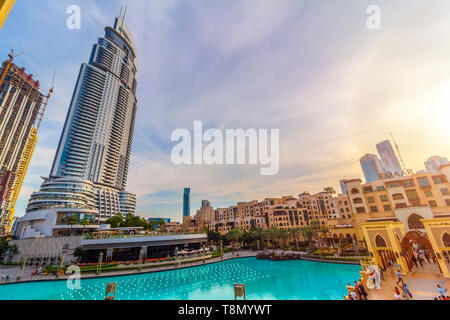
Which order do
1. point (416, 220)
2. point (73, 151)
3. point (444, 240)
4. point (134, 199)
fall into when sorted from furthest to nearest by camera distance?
point (134, 199), point (73, 151), point (416, 220), point (444, 240)

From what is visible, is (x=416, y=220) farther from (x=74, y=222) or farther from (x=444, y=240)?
(x=74, y=222)

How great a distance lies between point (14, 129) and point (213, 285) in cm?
12858

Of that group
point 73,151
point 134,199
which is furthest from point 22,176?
point 134,199

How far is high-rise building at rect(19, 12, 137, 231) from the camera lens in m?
64.1

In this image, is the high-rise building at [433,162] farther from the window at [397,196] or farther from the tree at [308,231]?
the tree at [308,231]

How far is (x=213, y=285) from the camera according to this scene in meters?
23.8

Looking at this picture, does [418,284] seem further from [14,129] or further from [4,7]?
[14,129]

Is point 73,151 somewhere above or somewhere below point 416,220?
above

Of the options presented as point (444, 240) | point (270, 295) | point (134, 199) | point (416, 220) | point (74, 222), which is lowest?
point (270, 295)

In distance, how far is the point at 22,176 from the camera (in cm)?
11044

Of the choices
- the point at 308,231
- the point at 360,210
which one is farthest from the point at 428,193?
the point at 308,231

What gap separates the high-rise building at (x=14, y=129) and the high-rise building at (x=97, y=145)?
87.9 feet
